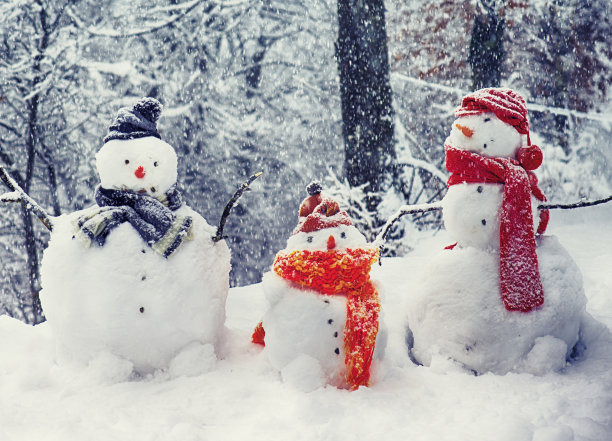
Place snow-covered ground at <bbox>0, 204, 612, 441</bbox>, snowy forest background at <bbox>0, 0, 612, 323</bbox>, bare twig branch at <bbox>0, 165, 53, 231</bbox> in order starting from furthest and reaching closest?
snowy forest background at <bbox>0, 0, 612, 323</bbox>, bare twig branch at <bbox>0, 165, 53, 231</bbox>, snow-covered ground at <bbox>0, 204, 612, 441</bbox>

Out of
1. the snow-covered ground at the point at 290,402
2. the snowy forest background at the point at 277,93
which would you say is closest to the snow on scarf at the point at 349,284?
the snow-covered ground at the point at 290,402

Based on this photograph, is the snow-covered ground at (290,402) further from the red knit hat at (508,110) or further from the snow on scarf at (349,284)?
the red knit hat at (508,110)

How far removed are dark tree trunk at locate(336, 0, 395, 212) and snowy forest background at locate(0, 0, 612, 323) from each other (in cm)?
2

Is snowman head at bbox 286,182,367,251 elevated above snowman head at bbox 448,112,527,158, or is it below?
below

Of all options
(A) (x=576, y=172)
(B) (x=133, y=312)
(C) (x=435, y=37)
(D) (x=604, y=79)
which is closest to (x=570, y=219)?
(A) (x=576, y=172)

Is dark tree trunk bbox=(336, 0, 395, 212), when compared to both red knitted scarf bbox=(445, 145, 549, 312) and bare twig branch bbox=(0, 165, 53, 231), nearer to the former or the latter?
red knitted scarf bbox=(445, 145, 549, 312)

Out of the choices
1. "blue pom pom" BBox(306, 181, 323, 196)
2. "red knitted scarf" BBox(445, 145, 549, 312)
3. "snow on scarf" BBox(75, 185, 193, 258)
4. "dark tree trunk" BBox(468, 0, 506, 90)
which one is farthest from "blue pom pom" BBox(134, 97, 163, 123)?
"dark tree trunk" BBox(468, 0, 506, 90)

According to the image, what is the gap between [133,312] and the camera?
8.91 feet

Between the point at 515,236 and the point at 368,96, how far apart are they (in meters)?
3.07

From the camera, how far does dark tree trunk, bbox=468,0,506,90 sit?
6.60 m

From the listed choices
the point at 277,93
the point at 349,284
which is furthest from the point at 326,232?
the point at 277,93

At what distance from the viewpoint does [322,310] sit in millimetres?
2617

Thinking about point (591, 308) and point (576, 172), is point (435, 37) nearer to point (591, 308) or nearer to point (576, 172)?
point (576, 172)

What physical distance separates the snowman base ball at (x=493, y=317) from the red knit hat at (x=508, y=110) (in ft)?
1.54
